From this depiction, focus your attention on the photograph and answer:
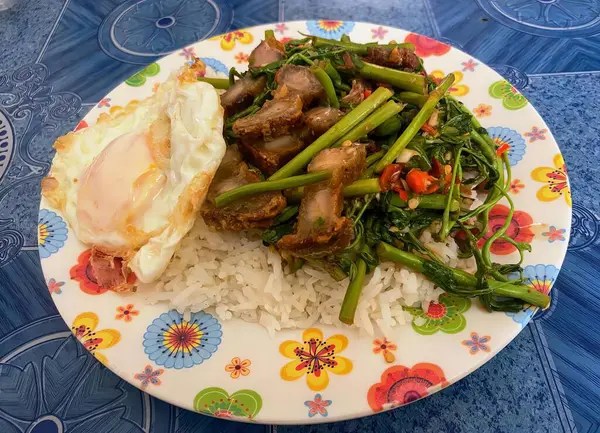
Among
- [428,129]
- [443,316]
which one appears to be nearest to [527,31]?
[428,129]

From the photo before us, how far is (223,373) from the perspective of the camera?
6.52 ft

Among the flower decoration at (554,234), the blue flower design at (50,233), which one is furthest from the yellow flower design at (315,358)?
the blue flower design at (50,233)

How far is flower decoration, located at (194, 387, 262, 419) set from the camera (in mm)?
1832

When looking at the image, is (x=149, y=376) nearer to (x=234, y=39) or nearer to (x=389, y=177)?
(x=389, y=177)

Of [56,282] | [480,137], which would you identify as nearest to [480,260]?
[480,137]

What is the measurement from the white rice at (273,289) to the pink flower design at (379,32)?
63.9 inches

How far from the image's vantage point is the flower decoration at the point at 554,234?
220 centimetres

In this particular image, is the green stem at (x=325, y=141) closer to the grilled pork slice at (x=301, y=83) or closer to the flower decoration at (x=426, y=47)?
the grilled pork slice at (x=301, y=83)

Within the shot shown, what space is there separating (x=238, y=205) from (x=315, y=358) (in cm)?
79

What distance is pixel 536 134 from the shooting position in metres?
2.62

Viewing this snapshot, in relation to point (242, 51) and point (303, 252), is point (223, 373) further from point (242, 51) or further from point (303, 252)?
point (242, 51)

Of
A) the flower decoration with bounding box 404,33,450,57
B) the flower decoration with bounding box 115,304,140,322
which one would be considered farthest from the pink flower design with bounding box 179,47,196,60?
the flower decoration with bounding box 115,304,140,322

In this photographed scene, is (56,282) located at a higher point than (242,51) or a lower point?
lower

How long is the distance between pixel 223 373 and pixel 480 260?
4.10ft
